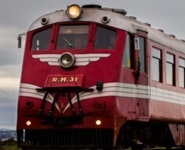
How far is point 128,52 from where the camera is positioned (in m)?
18.7

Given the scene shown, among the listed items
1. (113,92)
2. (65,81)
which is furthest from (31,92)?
(113,92)

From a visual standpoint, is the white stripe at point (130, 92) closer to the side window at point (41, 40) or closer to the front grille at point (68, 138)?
the front grille at point (68, 138)

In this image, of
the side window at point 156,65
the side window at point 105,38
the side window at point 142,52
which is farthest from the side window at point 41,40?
the side window at point 156,65

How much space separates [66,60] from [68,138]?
6.26 feet

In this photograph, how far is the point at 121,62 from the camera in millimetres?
18234

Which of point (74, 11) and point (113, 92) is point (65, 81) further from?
point (74, 11)

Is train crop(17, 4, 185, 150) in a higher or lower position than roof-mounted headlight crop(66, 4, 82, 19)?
lower

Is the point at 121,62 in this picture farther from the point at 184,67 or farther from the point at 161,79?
the point at 184,67

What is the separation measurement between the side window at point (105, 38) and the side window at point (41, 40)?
1286 millimetres

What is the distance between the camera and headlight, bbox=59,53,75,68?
59.6 ft

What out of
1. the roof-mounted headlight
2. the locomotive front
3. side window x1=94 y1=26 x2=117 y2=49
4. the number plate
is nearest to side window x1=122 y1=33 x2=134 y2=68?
the locomotive front

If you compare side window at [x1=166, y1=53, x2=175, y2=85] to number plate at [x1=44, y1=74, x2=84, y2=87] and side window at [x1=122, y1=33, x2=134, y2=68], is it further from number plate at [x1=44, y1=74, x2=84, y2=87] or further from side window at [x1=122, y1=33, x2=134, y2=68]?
number plate at [x1=44, y1=74, x2=84, y2=87]

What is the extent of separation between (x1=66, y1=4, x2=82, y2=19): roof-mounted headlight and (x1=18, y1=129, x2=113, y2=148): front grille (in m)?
2.86

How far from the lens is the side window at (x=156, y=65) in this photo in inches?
815
